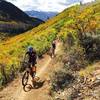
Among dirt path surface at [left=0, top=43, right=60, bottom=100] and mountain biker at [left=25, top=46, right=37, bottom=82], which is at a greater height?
mountain biker at [left=25, top=46, right=37, bottom=82]

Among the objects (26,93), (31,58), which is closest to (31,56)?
(31,58)

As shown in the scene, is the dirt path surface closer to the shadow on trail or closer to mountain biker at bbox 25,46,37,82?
the shadow on trail

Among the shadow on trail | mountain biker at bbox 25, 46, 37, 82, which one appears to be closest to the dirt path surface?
the shadow on trail

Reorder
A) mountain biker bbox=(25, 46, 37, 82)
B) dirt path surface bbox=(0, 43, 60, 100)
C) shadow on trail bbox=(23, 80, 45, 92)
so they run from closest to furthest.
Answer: dirt path surface bbox=(0, 43, 60, 100), shadow on trail bbox=(23, 80, 45, 92), mountain biker bbox=(25, 46, 37, 82)

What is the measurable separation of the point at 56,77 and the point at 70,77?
29.5 inches

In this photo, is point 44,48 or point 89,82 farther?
point 44,48

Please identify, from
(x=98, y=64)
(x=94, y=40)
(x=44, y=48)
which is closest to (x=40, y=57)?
(x=44, y=48)

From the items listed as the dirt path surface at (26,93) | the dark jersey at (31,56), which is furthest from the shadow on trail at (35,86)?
the dark jersey at (31,56)

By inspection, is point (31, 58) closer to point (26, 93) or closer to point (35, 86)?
point (35, 86)

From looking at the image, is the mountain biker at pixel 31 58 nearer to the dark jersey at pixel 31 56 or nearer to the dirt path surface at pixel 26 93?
the dark jersey at pixel 31 56

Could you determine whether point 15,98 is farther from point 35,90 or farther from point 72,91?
point 72,91

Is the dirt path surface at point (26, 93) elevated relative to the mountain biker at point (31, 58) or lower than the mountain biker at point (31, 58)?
lower

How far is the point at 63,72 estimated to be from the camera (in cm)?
1867

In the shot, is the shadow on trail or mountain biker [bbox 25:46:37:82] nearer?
the shadow on trail
